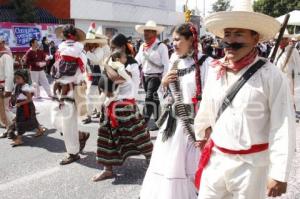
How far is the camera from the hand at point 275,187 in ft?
8.31

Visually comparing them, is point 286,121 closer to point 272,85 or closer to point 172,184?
point 272,85

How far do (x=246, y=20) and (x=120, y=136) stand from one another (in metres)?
2.93

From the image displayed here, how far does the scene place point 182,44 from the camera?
13.1 ft

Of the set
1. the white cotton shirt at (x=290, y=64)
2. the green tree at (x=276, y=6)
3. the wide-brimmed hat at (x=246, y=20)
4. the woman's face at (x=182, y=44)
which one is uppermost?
the green tree at (x=276, y=6)

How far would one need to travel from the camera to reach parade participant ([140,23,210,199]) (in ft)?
12.6

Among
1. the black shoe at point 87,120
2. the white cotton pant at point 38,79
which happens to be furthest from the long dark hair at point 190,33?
the white cotton pant at point 38,79

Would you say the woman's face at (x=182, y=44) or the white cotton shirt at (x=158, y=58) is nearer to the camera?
the woman's face at (x=182, y=44)

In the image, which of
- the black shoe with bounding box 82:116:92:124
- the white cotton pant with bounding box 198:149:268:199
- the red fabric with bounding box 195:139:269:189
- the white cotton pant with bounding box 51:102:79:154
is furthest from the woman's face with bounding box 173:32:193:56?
the black shoe with bounding box 82:116:92:124

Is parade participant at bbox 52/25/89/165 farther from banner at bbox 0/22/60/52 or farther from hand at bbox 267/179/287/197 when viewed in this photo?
banner at bbox 0/22/60/52

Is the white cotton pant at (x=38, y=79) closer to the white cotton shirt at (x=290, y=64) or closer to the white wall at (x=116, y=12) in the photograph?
the white cotton shirt at (x=290, y=64)

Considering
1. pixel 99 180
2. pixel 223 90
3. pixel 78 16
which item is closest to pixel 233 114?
pixel 223 90

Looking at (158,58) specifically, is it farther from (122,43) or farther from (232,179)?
(232,179)

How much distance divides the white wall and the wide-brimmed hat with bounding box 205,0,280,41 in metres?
23.4

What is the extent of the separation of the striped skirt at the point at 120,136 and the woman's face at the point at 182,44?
149 cm
